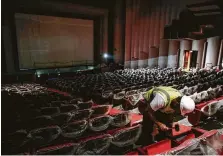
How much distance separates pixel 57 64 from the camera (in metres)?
17.3

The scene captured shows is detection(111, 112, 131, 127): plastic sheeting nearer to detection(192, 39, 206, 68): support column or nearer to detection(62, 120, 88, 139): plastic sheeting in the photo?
detection(62, 120, 88, 139): plastic sheeting

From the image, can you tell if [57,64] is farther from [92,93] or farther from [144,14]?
[92,93]

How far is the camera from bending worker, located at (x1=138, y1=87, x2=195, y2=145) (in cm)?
279

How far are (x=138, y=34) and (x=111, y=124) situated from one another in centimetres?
1619

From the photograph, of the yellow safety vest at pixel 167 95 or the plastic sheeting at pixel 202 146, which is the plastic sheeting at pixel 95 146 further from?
the yellow safety vest at pixel 167 95

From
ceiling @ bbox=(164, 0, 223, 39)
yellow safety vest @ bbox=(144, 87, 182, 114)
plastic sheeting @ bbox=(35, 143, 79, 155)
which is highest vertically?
ceiling @ bbox=(164, 0, 223, 39)


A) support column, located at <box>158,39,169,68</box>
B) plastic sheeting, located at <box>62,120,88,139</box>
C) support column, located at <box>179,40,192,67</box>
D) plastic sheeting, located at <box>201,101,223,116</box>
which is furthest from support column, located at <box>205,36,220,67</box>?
plastic sheeting, located at <box>62,120,88,139</box>

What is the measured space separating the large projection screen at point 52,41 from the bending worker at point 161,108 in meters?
14.2

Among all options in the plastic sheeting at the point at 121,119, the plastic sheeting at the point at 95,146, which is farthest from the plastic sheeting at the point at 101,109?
the plastic sheeting at the point at 95,146

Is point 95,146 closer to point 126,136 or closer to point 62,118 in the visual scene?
point 126,136

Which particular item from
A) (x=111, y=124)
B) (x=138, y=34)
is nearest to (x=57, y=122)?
(x=111, y=124)

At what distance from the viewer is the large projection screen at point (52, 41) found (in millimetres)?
15098

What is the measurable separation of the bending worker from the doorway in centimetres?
1270

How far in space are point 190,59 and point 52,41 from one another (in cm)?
1152
